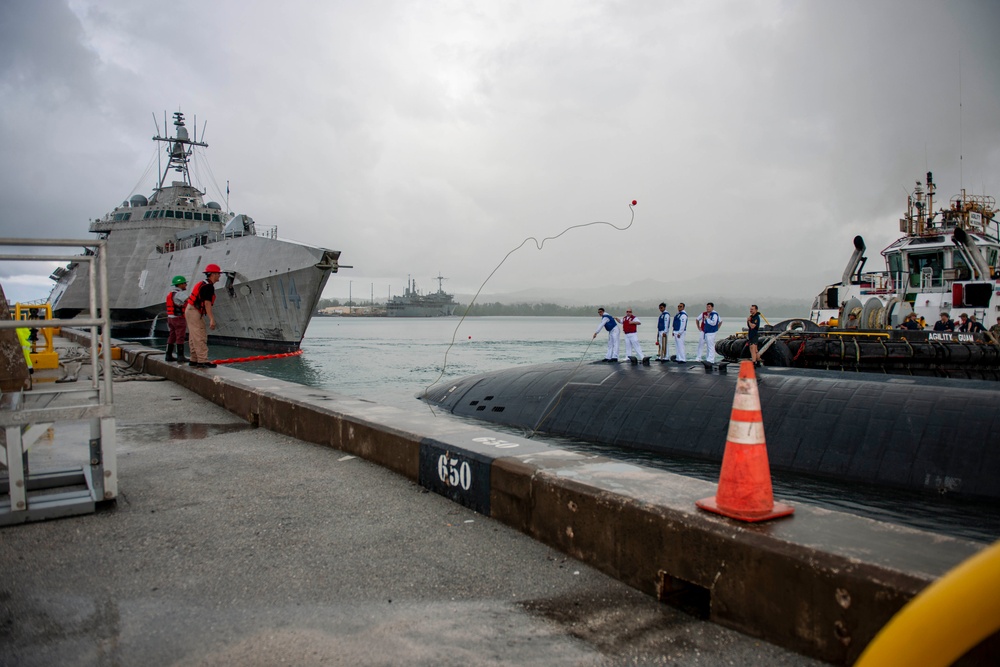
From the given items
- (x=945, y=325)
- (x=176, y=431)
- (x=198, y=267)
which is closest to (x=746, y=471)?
(x=176, y=431)

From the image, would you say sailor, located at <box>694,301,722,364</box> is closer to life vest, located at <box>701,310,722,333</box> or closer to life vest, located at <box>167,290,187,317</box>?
life vest, located at <box>701,310,722,333</box>

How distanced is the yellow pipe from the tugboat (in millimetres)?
16049

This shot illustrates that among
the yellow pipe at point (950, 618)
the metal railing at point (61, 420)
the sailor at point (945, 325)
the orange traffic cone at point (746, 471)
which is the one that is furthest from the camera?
the sailor at point (945, 325)

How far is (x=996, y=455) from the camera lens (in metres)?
8.68

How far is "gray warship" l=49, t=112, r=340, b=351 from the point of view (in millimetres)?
34312

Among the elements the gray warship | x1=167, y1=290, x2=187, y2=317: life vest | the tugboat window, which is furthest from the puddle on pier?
the tugboat window

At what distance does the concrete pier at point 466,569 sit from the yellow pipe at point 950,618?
143cm

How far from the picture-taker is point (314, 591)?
3.53m

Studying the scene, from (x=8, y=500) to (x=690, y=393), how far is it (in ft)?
33.8

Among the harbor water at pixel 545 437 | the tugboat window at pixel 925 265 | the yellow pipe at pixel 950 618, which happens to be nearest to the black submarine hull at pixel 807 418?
the harbor water at pixel 545 437

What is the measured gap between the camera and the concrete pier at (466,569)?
9.49 feet

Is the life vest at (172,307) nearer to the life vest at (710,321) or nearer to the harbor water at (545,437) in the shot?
the harbor water at (545,437)

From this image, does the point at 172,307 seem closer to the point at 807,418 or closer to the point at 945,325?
the point at 807,418

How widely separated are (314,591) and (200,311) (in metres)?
9.98
